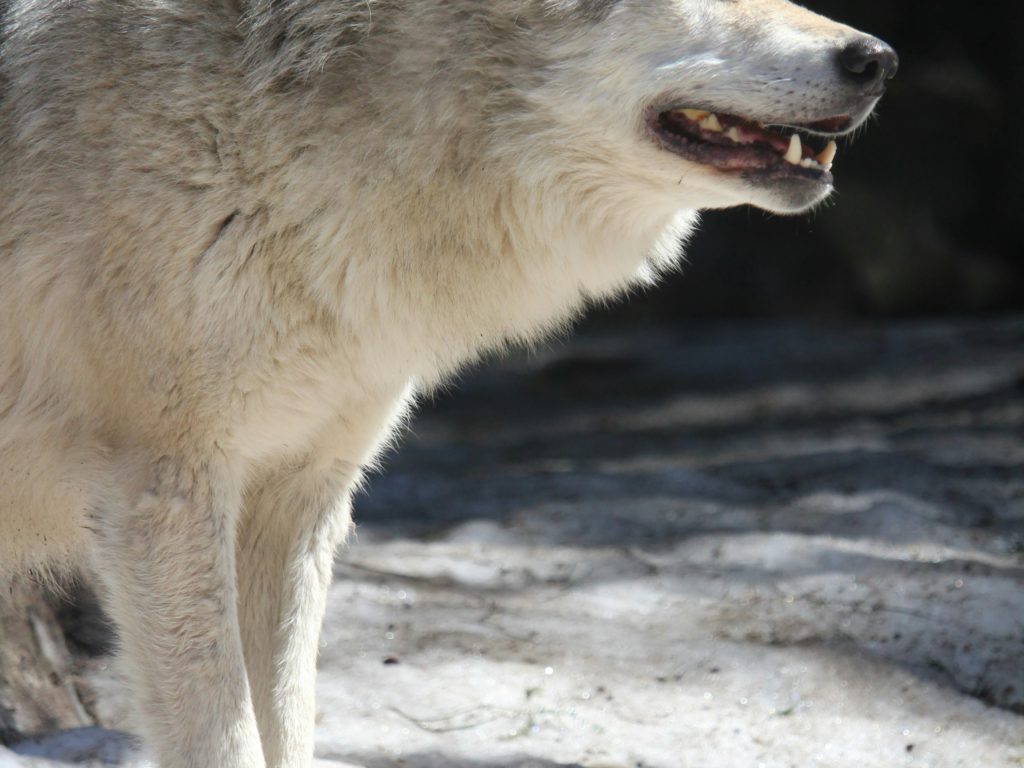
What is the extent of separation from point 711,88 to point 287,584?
5.06 ft

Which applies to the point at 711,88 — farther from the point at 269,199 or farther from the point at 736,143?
the point at 269,199

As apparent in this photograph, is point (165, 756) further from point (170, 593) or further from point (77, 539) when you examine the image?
point (77, 539)

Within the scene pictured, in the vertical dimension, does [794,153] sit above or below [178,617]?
above

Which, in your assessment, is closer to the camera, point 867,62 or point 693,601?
point 867,62

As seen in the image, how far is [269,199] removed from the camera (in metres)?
2.73

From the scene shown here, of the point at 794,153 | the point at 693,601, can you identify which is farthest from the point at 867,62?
the point at 693,601

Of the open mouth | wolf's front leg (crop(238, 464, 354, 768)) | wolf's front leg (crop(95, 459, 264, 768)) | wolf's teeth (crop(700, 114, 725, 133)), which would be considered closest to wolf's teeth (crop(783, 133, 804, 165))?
the open mouth

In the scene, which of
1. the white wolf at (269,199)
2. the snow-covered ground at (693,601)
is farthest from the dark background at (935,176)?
the white wolf at (269,199)

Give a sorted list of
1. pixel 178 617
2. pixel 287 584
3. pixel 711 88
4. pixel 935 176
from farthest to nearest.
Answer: pixel 935 176, pixel 287 584, pixel 711 88, pixel 178 617

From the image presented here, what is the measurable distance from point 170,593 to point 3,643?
1.08 m

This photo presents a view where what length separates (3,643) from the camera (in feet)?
11.2

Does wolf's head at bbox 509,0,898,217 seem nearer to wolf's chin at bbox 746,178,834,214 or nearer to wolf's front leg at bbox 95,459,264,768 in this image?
wolf's chin at bbox 746,178,834,214

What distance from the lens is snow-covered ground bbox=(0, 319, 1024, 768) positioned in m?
3.38

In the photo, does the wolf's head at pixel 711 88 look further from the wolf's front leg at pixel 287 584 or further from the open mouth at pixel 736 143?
the wolf's front leg at pixel 287 584
